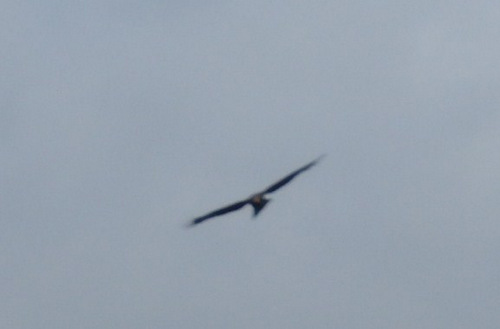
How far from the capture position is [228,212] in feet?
188

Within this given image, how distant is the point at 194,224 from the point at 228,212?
152 cm

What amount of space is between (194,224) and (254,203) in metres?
3.01

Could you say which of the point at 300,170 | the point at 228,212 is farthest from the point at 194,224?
the point at 300,170

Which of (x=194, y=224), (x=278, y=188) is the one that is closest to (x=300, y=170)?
(x=278, y=188)

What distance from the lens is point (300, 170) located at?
55.0 metres

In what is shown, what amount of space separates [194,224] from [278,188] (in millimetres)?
3860

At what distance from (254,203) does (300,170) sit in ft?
7.66

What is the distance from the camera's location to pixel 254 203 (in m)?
55.5

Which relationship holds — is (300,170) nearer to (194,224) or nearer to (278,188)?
(278,188)

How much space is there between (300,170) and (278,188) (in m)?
1.65

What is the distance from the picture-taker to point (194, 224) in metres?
56.9

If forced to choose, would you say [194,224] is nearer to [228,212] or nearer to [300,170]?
[228,212]

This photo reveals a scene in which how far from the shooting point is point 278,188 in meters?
56.2
